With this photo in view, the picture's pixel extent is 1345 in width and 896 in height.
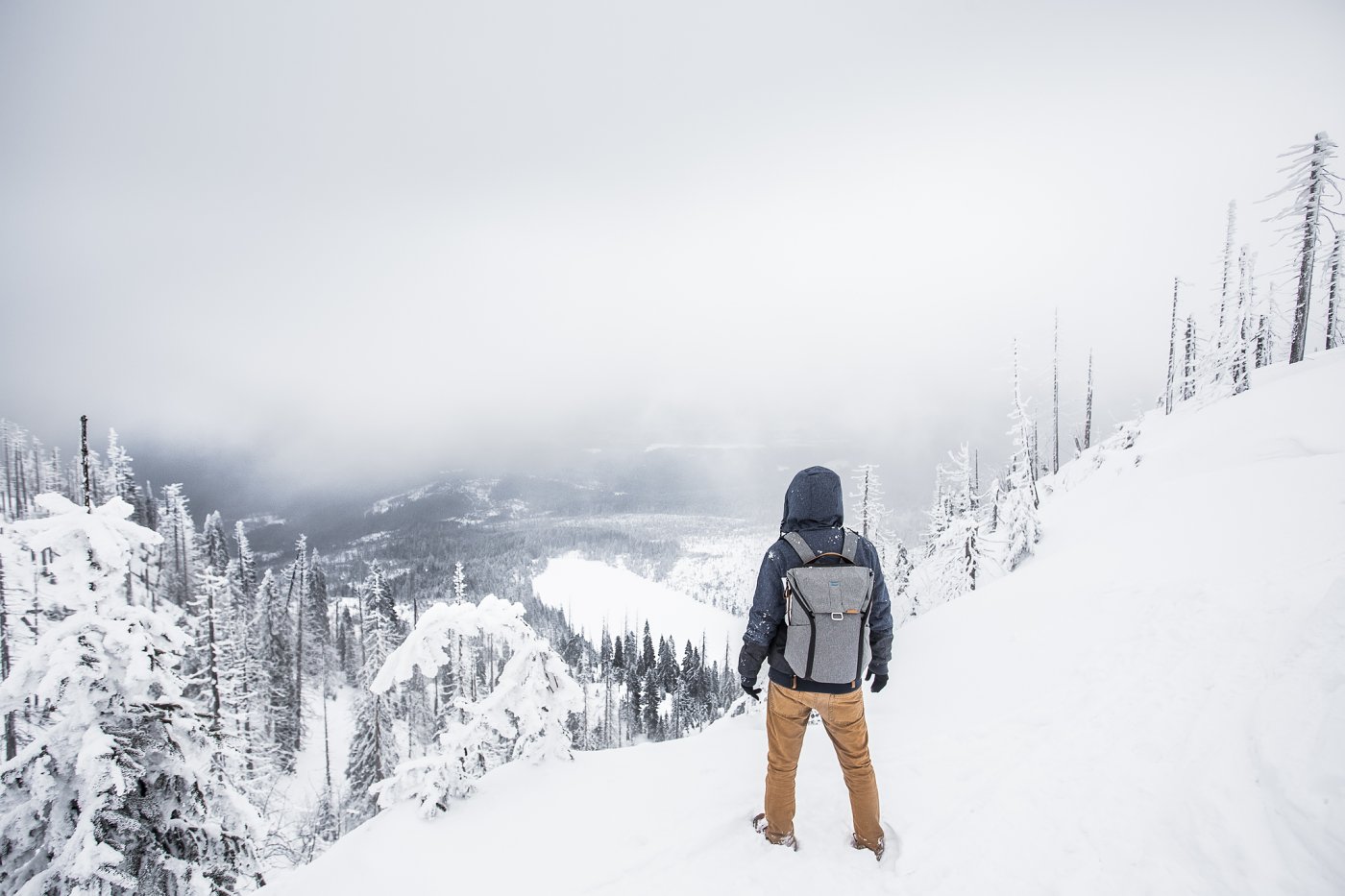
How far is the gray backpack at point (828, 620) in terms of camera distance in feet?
11.5

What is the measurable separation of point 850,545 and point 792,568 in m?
0.50

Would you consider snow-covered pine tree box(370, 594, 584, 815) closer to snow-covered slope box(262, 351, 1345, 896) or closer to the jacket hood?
snow-covered slope box(262, 351, 1345, 896)

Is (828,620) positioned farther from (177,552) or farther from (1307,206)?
(177,552)

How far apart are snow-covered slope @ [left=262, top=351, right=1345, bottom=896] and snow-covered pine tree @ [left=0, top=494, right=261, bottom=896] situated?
2194mm

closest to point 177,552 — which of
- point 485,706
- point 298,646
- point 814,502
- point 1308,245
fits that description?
point 298,646

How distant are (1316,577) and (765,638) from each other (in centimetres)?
666

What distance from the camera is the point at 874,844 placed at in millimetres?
3719

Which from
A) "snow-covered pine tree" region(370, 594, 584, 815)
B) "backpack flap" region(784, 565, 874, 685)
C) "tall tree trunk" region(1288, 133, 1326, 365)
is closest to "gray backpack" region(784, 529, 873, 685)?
"backpack flap" region(784, 565, 874, 685)

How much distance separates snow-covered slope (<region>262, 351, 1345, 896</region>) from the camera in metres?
3.04

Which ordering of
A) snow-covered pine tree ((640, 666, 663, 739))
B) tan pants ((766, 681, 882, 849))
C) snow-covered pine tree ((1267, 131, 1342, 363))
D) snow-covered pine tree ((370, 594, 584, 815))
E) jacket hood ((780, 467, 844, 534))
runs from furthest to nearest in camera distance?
1. snow-covered pine tree ((640, 666, 663, 739))
2. snow-covered pine tree ((1267, 131, 1342, 363))
3. snow-covered pine tree ((370, 594, 584, 815))
4. jacket hood ((780, 467, 844, 534))
5. tan pants ((766, 681, 882, 849))

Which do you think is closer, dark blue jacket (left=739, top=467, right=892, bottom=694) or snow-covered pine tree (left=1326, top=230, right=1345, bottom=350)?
dark blue jacket (left=739, top=467, right=892, bottom=694)

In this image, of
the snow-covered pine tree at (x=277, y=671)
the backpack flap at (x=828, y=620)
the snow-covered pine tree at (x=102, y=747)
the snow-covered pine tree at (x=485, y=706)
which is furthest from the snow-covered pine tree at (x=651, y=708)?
the backpack flap at (x=828, y=620)

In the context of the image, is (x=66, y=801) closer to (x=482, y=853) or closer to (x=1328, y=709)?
(x=482, y=853)

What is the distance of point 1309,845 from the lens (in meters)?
2.58
